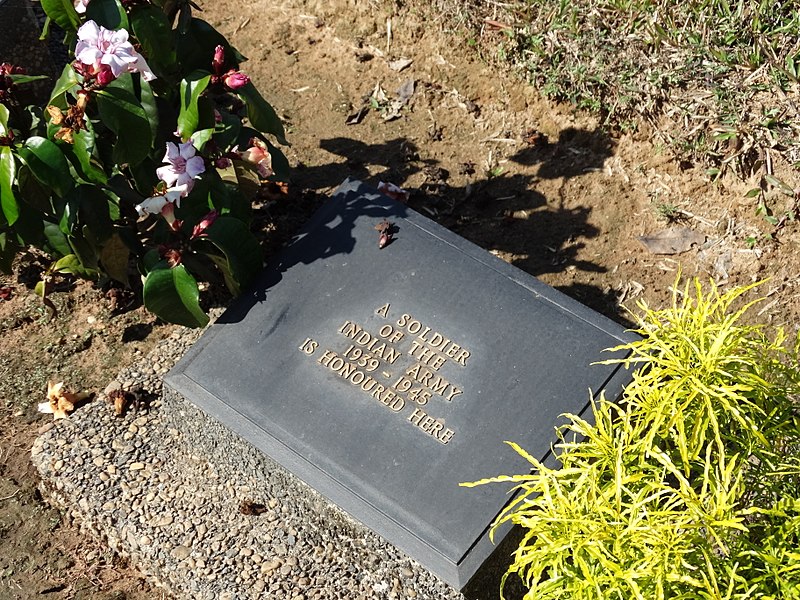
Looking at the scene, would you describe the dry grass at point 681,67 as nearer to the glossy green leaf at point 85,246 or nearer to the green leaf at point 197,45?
the green leaf at point 197,45

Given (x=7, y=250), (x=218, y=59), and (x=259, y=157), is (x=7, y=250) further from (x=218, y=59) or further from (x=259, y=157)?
(x=218, y=59)

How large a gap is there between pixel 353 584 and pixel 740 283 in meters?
2.07

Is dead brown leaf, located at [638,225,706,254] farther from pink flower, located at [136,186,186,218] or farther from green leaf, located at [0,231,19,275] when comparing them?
green leaf, located at [0,231,19,275]

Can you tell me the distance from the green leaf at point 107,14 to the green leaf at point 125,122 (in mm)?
183

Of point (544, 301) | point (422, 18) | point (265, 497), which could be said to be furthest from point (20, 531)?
point (422, 18)

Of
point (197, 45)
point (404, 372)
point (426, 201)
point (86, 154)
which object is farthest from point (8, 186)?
point (426, 201)

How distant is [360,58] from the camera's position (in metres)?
4.83

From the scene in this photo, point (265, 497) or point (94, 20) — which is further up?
point (94, 20)

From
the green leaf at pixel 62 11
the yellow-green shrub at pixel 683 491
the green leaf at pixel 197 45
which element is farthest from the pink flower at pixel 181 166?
the yellow-green shrub at pixel 683 491

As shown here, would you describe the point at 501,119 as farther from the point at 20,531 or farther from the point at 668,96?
the point at 20,531

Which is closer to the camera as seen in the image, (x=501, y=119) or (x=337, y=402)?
(x=337, y=402)

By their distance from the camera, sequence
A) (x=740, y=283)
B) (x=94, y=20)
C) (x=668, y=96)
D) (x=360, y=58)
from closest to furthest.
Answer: (x=94, y=20) < (x=740, y=283) < (x=668, y=96) < (x=360, y=58)

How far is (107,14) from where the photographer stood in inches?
115

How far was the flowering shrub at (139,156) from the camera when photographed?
290 centimetres
